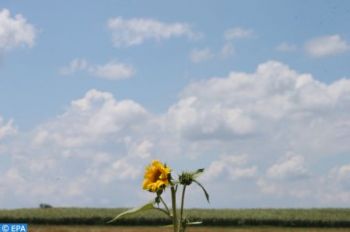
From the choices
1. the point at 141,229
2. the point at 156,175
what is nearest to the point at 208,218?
the point at 141,229

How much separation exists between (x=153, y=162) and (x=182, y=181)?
217 millimetres

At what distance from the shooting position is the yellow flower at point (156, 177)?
294cm

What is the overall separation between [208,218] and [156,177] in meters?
23.1

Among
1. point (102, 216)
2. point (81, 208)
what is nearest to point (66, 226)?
point (102, 216)

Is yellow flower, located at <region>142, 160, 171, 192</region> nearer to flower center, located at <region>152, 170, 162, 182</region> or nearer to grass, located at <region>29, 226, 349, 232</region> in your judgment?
flower center, located at <region>152, 170, 162, 182</region>

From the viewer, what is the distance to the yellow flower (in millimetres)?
2938

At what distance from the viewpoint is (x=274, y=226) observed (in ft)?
83.5

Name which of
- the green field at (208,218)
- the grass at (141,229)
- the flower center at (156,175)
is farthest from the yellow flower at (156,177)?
the green field at (208,218)

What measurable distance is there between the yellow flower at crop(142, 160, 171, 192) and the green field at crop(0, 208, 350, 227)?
22051 millimetres

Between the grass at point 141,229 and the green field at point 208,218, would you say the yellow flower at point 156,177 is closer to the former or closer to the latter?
the grass at point 141,229

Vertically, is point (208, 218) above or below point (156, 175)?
above

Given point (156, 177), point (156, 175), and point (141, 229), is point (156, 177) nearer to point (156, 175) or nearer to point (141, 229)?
point (156, 175)

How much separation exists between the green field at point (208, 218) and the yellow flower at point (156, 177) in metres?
22.1

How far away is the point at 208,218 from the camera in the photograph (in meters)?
25.8
